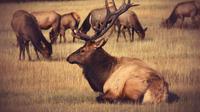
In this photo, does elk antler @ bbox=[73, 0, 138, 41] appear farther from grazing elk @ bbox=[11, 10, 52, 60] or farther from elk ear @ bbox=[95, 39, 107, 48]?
grazing elk @ bbox=[11, 10, 52, 60]

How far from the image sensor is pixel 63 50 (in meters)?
7.11

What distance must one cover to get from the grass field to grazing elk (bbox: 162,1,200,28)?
0.05m

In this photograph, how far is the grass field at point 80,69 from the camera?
707 centimetres

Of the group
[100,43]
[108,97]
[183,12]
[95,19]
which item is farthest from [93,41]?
[183,12]

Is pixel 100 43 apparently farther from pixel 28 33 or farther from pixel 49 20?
pixel 28 33

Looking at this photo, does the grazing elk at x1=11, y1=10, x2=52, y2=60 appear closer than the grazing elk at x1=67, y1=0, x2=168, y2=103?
No

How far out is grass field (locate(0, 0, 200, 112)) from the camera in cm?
707

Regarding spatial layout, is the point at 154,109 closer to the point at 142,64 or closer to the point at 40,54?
the point at 142,64

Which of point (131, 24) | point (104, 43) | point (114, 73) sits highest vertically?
point (131, 24)

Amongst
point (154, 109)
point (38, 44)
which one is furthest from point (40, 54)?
point (154, 109)

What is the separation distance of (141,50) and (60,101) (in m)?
0.73

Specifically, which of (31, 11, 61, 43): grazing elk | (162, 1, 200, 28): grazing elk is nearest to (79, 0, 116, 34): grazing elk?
(31, 11, 61, 43): grazing elk

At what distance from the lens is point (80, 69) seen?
23.2 feet

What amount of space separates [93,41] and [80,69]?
0.77 ft
